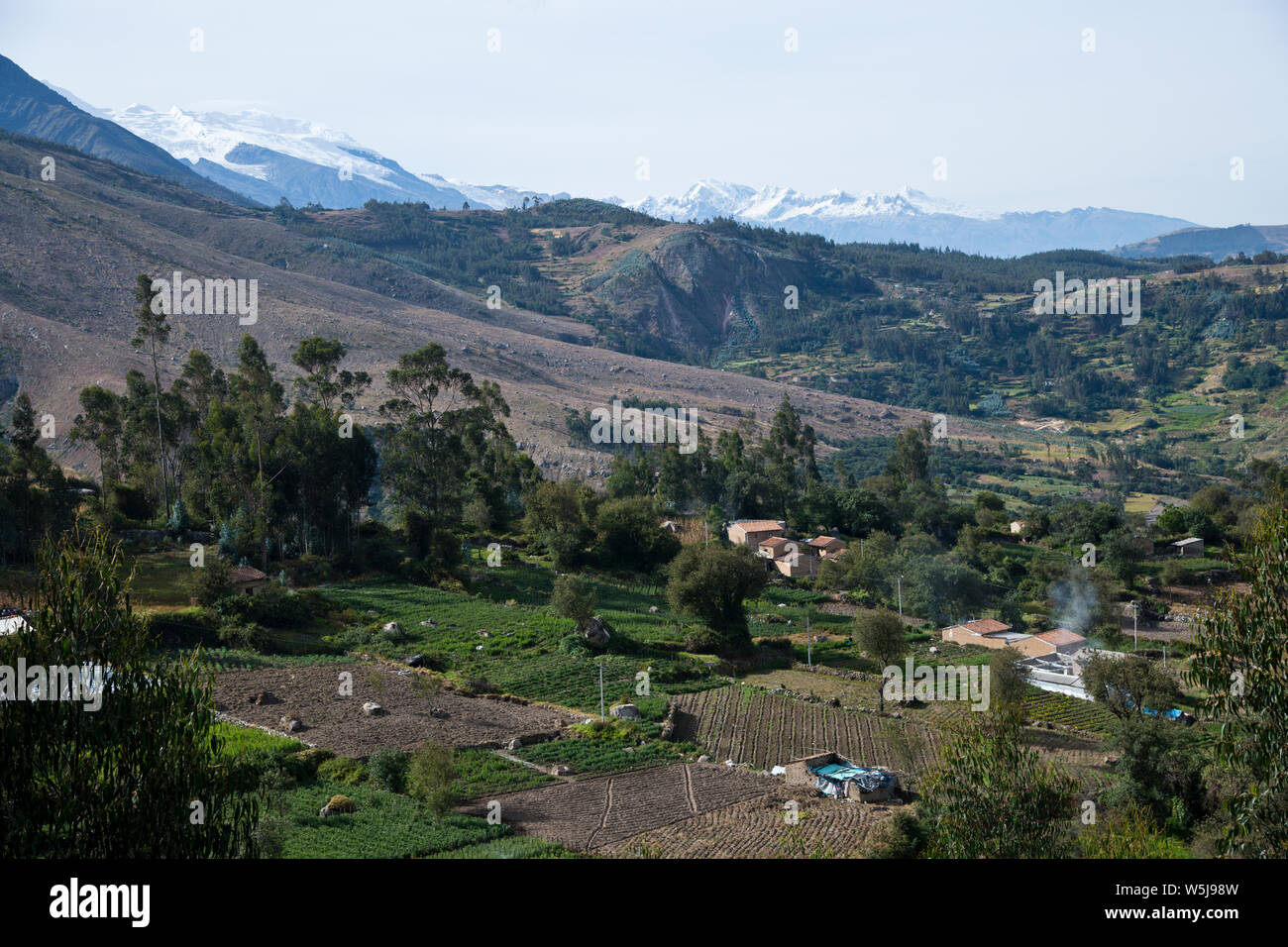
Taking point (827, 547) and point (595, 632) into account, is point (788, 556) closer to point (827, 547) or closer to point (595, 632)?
point (827, 547)

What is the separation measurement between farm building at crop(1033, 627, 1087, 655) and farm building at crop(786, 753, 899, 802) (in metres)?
20.8

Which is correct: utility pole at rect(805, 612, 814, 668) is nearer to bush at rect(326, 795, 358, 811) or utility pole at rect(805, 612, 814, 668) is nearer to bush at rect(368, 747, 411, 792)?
bush at rect(368, 747, 411, 792)

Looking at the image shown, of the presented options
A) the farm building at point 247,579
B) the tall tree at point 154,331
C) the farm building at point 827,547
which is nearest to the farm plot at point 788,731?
the farm building at point 247,579

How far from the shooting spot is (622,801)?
77.7 ft

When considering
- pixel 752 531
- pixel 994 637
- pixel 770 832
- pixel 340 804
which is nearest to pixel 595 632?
pixel 770 832

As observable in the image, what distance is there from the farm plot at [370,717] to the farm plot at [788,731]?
5164 mm

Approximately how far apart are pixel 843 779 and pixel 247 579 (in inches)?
987

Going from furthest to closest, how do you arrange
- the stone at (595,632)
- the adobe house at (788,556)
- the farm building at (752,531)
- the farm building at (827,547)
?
the farm building at (752,531) → the farm building at (827,547) → the adobe house at (788,556) → the stone at (595,632)

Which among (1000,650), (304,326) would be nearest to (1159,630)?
(1000,650)

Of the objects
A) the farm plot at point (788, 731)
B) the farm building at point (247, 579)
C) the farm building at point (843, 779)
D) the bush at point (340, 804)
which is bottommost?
the farm plot at point (788, 731)

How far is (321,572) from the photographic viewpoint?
145ft

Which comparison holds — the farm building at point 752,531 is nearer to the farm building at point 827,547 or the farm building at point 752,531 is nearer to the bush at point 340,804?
the farm building at point 827,547

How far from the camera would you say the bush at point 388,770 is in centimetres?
2283
